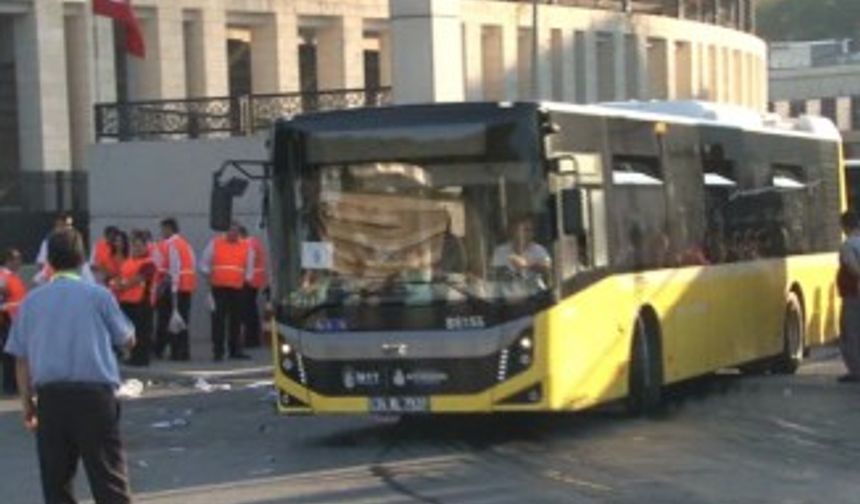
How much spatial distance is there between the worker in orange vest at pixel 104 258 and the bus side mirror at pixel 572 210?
376 inches

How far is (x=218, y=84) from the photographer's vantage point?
144 feet

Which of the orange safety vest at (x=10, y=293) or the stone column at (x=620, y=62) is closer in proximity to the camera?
the orange safety vest at (x=10, y=293)

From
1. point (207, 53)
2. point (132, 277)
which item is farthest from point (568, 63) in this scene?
point (132, 277)

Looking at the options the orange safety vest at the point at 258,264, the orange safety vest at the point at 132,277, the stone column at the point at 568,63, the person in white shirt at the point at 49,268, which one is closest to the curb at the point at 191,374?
the orange safety vest at the point at 132,277

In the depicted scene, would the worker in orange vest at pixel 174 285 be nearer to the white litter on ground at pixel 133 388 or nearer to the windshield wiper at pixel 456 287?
the white litter on ground at pixel 133 388

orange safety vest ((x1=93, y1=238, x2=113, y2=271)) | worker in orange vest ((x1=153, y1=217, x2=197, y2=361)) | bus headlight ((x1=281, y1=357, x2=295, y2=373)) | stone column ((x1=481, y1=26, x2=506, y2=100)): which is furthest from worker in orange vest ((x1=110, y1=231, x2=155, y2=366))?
stone column ((x1=481, y1=26, x2=506, y2=100))

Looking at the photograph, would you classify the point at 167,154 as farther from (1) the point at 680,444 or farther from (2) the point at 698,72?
(2) the point at 698,72

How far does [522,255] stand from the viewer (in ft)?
46.9

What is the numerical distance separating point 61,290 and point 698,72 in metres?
54.1

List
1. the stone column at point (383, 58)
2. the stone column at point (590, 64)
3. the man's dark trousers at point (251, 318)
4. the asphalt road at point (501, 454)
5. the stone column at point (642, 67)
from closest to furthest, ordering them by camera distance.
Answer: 1. the asphalt road at point (501, 454)
2. the man's dark trousers at point (251, 318)
3. the stone column at point (383, 58)
4. the stone column at point (590, 64)
5. the stone column at point (642, 67)

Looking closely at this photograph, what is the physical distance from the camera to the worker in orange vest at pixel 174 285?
2355cm

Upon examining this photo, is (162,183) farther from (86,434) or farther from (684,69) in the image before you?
(684,69)

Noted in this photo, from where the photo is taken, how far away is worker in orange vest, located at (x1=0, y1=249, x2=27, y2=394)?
67.6 feet

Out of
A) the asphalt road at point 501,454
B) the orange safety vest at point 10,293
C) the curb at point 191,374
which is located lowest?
the curb at point 191,374
